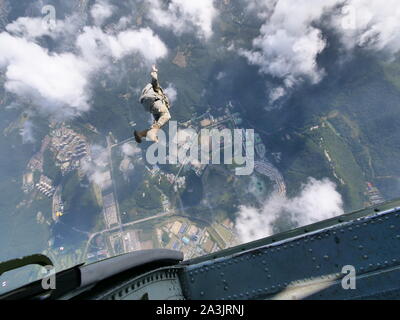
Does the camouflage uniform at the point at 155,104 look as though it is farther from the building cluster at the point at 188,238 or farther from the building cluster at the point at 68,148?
the building cluster at the point at 68,148

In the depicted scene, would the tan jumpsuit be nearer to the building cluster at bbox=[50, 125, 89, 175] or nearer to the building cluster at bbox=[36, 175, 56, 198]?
the building cluster at bbox=[50, 125, 89, 175]

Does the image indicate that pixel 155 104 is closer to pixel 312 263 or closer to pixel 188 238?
pixel 312 263

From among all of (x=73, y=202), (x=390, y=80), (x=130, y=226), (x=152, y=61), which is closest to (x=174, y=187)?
(x=130, y=226)

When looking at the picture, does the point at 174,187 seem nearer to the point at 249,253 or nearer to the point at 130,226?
the point at 130,226

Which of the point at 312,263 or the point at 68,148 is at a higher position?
the point at 68,148

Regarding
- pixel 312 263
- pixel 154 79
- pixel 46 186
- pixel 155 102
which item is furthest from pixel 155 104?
pixel 46 186

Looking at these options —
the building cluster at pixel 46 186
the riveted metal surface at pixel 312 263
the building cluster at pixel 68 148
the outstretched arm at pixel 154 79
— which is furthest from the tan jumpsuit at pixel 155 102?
the building cluster at pixel 46 186
